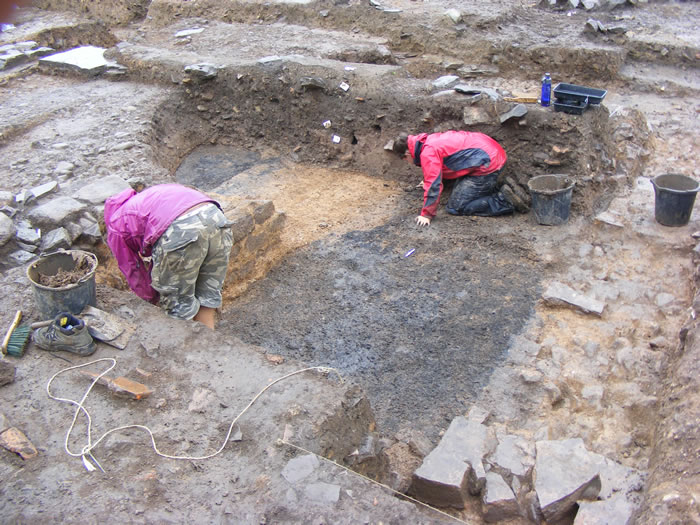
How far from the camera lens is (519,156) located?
6.70 metres

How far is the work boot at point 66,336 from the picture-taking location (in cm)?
384

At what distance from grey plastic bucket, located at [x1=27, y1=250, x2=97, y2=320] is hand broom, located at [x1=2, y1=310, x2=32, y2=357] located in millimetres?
165

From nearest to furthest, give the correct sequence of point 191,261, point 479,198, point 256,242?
point 191,261, point 256,242, point 479,198

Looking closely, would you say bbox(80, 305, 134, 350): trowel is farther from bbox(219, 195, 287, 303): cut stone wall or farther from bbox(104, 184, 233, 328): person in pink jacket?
bbox(219, 195, 287, 303): cut stone wall

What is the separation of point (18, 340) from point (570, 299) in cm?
438

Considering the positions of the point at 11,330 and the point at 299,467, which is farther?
the point at 11,330

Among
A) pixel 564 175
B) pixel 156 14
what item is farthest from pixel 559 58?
pixel 156 14

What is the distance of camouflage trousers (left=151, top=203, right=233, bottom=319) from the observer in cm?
423

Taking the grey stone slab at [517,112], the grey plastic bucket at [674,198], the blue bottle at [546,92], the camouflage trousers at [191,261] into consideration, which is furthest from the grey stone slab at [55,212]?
the grey plastic bucket at [674,198]

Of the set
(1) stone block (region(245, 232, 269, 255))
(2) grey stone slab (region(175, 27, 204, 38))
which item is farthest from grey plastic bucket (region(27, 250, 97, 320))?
(2) grey stone slab (region(175, 27, 204, 38))

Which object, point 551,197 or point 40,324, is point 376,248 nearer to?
point 551,197

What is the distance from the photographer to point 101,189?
5.86 meters

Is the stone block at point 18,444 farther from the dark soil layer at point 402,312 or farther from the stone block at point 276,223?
the stone block at point 276,223

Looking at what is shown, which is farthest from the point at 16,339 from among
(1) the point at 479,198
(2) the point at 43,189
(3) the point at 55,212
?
(1) the point at 479,198
